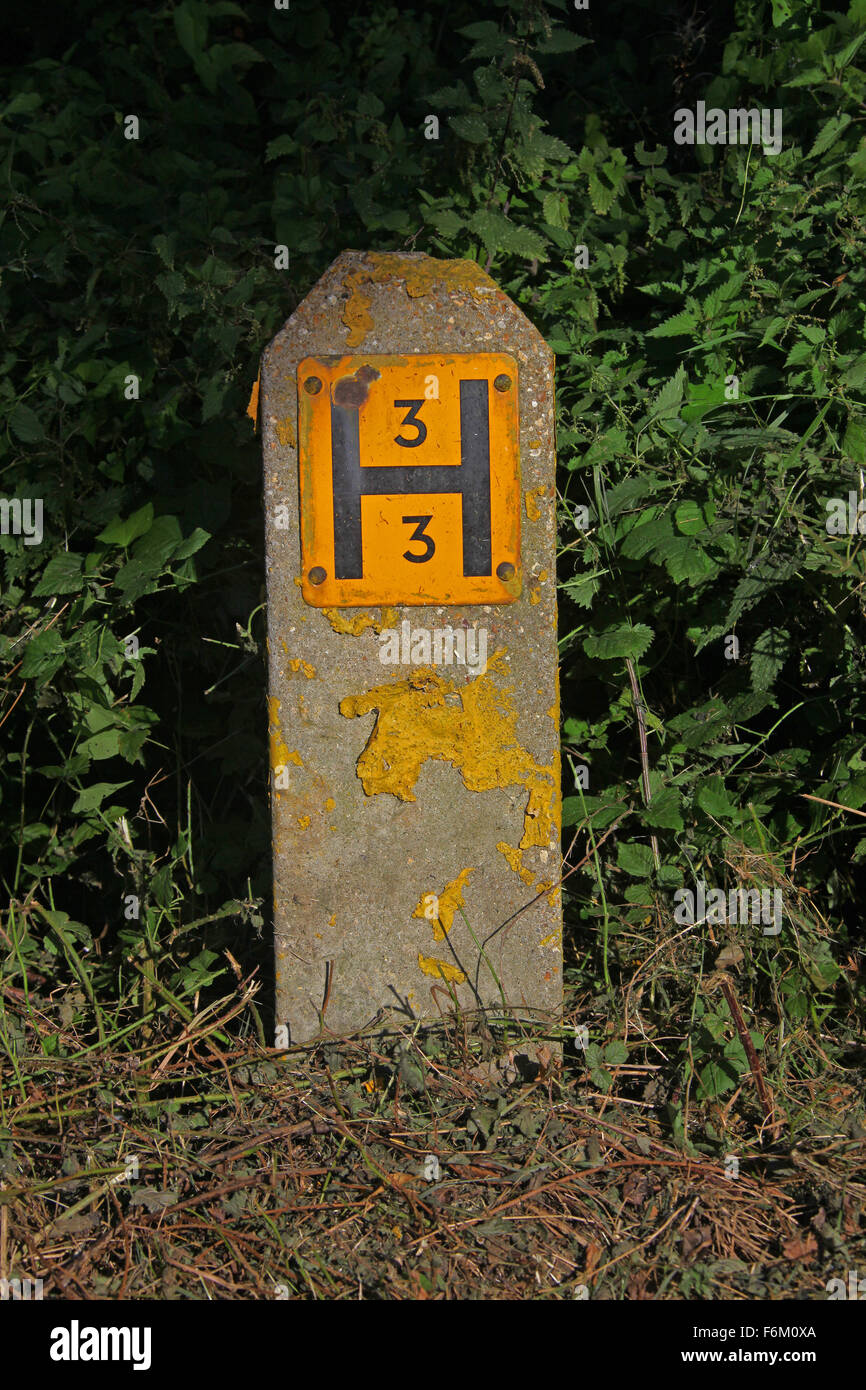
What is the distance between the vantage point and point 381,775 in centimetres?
225

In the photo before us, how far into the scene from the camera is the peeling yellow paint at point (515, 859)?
2.28 metres

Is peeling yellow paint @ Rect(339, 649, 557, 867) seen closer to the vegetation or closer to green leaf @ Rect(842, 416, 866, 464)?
the vegetation

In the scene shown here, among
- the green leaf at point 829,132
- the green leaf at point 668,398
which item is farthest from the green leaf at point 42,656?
the green leaf at point 829,132

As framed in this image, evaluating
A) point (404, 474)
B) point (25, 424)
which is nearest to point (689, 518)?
point (404, 474)

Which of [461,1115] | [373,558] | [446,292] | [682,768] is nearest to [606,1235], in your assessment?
[461,1115]

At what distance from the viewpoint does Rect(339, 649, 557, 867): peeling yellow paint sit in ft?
7.35

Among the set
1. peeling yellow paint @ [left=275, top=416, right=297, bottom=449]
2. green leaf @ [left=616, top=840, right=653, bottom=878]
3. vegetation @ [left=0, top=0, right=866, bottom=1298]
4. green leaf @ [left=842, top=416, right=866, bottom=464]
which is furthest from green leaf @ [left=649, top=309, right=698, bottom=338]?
green leaf @ [left=616, top=840, right=653, bottom=878]

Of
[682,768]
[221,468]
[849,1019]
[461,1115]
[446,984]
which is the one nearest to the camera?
[461,1115]

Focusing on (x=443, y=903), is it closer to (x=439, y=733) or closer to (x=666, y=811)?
(x=439, y=733)

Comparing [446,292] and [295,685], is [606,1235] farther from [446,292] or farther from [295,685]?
[446,292]

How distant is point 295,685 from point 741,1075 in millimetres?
1145

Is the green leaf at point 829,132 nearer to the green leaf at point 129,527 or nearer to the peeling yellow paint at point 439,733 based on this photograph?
the peeling yellow paint at point 439,733

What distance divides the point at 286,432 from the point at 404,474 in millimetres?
235

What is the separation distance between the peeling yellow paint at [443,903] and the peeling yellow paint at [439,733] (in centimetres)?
19
